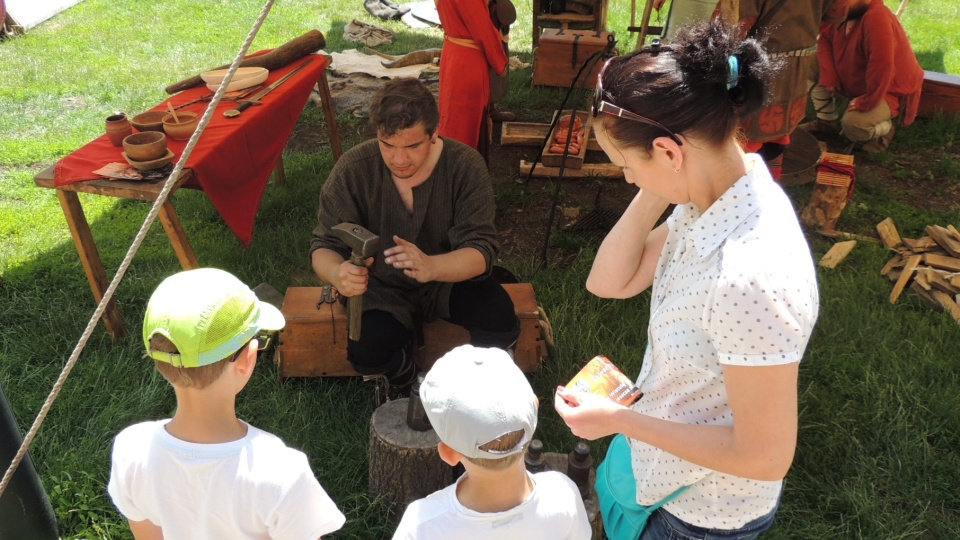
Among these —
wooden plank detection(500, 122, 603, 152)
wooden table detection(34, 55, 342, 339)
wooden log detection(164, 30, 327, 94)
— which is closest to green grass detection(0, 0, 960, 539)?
wooden table detection(34, 55, 342, 339)

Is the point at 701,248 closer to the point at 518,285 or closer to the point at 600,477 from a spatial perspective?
the point at 600,477

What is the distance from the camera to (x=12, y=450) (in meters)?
2.34

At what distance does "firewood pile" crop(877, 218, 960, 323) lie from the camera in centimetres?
409

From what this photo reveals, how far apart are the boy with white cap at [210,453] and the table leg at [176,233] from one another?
6.19ft

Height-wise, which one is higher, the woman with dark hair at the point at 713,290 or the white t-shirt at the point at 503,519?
the woman with dark hair at the point at 713,290

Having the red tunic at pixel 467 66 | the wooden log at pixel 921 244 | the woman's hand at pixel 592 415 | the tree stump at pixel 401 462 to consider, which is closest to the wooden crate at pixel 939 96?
the wooden log at pixel 921 244

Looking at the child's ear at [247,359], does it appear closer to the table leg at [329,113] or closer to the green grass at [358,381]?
the green grass at [358,381]

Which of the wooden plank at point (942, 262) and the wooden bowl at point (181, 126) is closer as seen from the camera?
the wooden bowl at point (181, 126)

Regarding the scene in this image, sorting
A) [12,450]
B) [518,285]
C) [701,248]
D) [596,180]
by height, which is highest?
[701,248]

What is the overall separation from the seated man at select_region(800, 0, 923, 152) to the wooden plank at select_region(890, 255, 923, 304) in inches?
81.9

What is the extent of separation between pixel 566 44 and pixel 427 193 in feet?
14.9

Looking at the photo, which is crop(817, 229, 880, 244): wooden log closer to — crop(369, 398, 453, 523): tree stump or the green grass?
the green grass

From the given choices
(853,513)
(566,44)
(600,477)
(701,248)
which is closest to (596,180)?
(566,44)

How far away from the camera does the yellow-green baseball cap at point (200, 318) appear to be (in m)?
1.60
